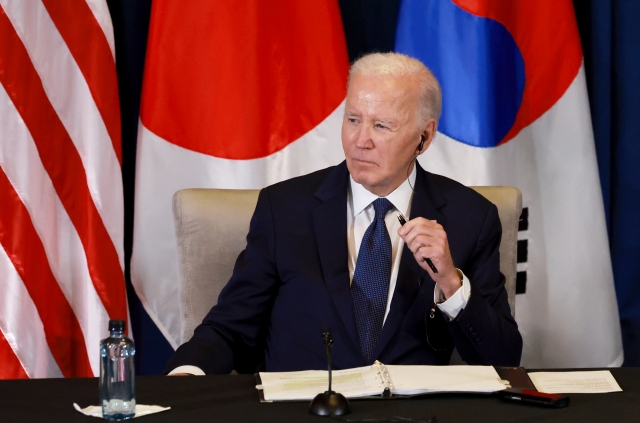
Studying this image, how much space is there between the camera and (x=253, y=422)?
1291 millimetres

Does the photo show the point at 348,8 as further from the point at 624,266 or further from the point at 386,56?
the point at 624,266

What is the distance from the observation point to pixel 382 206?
2135 mm

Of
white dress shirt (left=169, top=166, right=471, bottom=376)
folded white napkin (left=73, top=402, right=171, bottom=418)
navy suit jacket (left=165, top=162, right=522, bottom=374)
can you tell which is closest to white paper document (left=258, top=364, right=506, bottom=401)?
folded white napkin (left=73, top=402, right=171, bottom=418)

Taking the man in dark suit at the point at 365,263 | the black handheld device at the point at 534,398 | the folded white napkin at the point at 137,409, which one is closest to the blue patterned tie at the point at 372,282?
the man in dark suit at the point at 365,263

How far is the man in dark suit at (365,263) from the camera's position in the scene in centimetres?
202

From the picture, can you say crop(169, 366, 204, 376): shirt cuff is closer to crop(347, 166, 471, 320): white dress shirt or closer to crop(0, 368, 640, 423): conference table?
crop(0, 368, 640, 423): conference table

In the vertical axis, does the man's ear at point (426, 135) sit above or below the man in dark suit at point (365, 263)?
above

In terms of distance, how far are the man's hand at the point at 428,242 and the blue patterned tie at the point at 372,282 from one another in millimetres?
253

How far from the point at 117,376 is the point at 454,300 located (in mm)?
831

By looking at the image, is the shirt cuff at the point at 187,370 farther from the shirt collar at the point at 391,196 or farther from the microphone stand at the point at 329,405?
the shirt collar at the point at 391,196

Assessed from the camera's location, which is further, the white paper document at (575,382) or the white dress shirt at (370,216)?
the white dress shirt at (370,216)

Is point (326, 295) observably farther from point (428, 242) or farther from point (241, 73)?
point (241, 73)

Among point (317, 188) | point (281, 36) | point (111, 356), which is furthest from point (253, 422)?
point (281, 36)

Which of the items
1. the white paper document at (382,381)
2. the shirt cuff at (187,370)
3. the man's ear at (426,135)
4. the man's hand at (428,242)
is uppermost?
the man's ear at (426,135)
